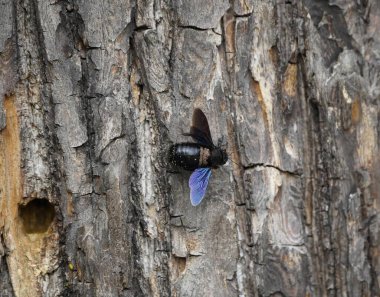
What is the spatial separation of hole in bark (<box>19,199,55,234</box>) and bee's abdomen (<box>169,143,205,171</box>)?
646 millimetres

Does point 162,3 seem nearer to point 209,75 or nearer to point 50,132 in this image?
point 209,75

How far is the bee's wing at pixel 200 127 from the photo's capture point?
9.15 ft

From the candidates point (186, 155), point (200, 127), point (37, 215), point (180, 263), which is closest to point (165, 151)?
point (186, 155)

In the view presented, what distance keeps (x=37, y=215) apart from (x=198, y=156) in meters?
0.85

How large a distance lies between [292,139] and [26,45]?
1412 mm

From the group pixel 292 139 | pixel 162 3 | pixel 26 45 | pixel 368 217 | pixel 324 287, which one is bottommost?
pixel 324 287

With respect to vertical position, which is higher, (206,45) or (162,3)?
(162,3)

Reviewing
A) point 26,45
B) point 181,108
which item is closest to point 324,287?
point 181,108

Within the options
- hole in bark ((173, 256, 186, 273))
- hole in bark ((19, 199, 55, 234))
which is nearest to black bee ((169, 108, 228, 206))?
hole in bark ((173, 256, 186, 273))

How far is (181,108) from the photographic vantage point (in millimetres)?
2799

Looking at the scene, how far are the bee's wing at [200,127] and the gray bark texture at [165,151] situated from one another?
4 cm

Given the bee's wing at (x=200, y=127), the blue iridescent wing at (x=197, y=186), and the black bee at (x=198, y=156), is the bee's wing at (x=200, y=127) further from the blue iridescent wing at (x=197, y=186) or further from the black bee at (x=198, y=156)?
the blue iridescent wing at (x=197, y=186)

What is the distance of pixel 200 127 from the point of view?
279 cm

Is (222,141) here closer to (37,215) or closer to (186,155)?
(186,155)
